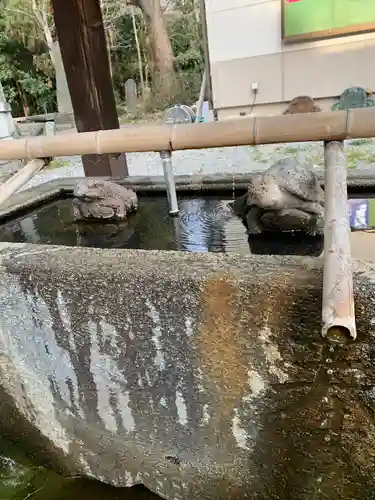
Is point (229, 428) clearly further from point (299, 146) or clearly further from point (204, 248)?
point (299, 146)

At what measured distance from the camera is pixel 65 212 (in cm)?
278

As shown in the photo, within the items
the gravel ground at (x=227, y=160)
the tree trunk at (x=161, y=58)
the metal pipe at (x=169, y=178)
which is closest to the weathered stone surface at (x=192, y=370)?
the metal pipe at (x=169, y=178)

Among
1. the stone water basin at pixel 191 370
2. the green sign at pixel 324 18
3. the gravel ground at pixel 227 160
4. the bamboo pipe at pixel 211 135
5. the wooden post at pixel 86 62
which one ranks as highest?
the green sign at pixel 324 18

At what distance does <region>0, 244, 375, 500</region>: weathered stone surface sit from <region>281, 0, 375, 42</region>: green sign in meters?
8.36

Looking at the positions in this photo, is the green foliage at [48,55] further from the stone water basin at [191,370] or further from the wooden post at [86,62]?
the stone water basin at [191,370]

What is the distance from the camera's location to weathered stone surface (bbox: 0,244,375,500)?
1.11 metres

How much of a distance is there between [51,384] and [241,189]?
1.68 m

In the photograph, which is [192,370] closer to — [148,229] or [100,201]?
[148,229]

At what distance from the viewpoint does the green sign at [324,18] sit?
767 cm

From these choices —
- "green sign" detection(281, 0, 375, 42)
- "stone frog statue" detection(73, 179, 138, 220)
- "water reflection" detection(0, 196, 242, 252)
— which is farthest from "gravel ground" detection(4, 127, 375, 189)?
"stone frog statue" detection(73, 179, 138, 220)

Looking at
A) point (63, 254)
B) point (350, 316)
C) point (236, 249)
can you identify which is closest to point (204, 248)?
point (236, 249)

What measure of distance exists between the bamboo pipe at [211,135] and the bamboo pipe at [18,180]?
52mm

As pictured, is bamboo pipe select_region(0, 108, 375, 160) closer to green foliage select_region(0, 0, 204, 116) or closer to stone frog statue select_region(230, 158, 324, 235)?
stone frog statue select_region(230, 158, 324, 235)

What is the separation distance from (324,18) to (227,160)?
Result: 4146mm
